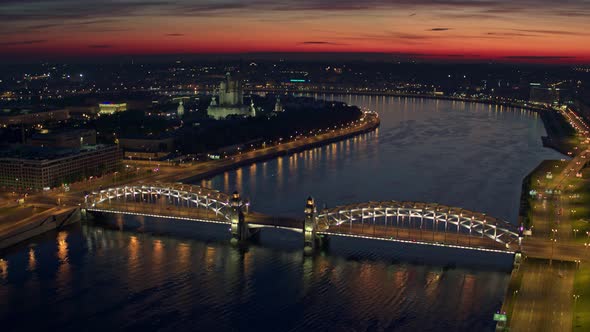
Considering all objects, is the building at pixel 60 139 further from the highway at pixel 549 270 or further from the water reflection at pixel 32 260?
the highway at pixel 549 270

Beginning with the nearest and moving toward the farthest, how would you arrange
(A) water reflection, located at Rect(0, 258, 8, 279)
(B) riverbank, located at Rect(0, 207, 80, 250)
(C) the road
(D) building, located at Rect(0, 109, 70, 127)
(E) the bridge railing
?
(C) the road
(A) water reflection, located at Rect(0, 258, 8, 279)
(B) riverbank, located at Rect(0, 207, 80, 250)
(E) the bridge railing
(D) building, located at Rect(0, 109, 70, 127)

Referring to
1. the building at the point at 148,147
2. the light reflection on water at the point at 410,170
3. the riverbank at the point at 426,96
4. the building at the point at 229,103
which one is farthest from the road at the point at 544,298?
the riverbank at the point at 426,96

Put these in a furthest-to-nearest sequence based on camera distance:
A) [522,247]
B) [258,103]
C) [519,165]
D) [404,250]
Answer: [258,103], [519,165], [404,250], [522,247]

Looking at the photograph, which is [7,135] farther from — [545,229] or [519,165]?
[545,229]

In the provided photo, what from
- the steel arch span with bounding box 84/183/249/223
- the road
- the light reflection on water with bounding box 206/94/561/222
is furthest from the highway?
the steel arch span with bounding box 84/183/249/223

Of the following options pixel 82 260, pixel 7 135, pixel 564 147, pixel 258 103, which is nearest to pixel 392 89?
pixel 258 103

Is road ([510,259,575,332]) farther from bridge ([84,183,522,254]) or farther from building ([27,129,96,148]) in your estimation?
building ([27,129,96,148])
